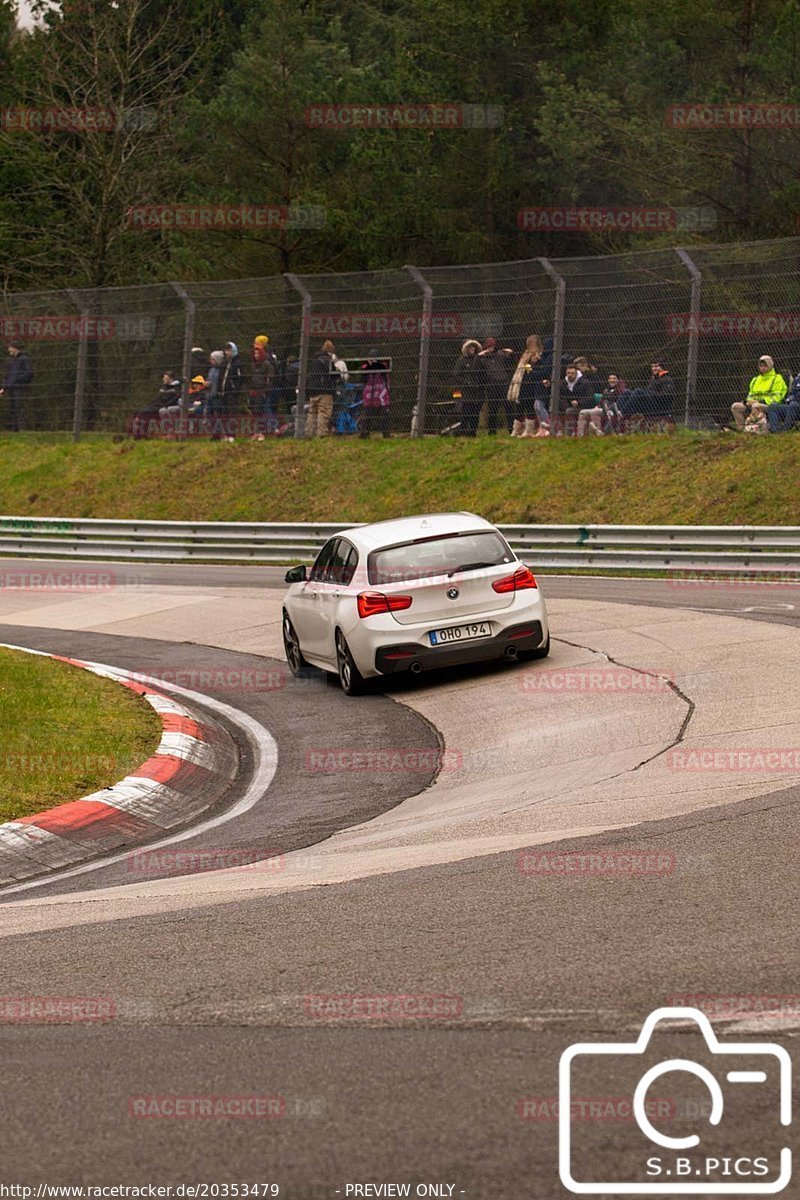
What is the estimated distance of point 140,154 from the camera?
47.0 m

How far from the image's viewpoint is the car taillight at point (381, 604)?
1398 centimetres

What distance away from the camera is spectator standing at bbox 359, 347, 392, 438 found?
29.0 m

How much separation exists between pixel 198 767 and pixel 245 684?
4.27m

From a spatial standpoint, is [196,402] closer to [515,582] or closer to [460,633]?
[515,582]

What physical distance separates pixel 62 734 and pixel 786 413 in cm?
1591

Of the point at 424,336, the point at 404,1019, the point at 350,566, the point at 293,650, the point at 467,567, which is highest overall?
the point at 424,336

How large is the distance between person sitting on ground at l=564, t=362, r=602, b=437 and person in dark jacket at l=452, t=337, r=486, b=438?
1535 millimetres

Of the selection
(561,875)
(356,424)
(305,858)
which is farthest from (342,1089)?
(356,424)

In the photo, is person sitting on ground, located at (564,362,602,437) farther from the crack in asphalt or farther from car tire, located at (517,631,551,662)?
car tire, located at (517,631,551,662)

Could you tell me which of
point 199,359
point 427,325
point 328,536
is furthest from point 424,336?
point 199,359

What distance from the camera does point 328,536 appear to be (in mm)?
27141

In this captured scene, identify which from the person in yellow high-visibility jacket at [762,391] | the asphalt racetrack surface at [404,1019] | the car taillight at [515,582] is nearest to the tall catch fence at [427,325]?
the person in yellow high-visibility jacket at [762,391]

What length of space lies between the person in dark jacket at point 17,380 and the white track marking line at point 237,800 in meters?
18.3

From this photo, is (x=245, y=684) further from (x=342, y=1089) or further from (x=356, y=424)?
(x=356, y=424)
